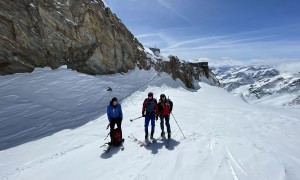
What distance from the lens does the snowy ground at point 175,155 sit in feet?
27.0

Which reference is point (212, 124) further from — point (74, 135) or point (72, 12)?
point (72, 12)

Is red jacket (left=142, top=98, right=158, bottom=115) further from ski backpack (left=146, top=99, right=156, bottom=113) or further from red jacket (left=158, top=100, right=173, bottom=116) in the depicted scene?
red jacket (left=158, top=100, right=173, bottom=116)

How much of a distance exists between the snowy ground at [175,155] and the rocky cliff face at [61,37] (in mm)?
10996

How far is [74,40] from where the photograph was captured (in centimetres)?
2723

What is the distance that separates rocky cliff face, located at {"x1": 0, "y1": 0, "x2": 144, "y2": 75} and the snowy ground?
11.0 m

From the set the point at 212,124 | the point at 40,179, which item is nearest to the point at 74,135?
the point at 40,179

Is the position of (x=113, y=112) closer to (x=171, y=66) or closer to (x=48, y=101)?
(x=48, y=101)

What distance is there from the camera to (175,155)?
9.77 m

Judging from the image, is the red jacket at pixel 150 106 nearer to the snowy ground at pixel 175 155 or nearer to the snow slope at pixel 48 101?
the snowy ground at pixel 175 155

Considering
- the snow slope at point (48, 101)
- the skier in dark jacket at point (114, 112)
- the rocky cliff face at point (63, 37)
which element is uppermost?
the rocky cliff face at point (63, 37)

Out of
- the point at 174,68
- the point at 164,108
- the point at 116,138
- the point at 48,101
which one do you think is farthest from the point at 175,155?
the point at 174,68

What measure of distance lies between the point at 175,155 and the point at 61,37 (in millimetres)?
20246

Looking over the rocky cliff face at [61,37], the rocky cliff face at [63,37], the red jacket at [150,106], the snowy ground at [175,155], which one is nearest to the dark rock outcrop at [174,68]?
the rocky cliff face at [63,37]

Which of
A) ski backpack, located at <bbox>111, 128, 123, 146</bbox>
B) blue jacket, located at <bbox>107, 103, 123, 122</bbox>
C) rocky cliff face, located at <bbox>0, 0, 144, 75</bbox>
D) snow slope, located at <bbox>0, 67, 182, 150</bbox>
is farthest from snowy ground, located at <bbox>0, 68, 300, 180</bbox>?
rocky cliff face, located at <bbox>0, 0, 144, 75</bbox>
